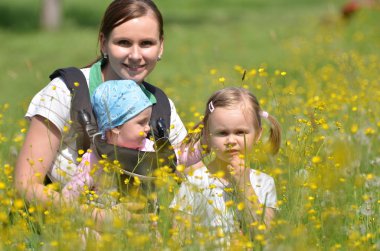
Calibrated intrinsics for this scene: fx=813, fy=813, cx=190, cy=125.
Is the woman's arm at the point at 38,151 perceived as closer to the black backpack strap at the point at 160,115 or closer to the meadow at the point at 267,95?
the meadow at the point at 267,95

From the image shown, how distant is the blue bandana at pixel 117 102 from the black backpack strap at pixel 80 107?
0.17 feet

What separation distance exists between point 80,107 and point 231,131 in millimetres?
871

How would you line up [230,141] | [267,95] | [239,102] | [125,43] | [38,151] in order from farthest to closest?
[267,95] < [125,43] < [38,151] < [239,102] < [230,141]

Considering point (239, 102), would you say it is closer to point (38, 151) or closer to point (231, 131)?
point (231, 131)

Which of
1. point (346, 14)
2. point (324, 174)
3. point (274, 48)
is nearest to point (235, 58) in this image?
point (274, 48)

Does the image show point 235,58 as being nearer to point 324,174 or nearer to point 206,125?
point 206,125

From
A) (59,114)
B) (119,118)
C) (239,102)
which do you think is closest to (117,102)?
(119,118)

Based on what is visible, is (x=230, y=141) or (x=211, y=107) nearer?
(x=230, y=141)

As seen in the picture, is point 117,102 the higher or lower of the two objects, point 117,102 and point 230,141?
the higher

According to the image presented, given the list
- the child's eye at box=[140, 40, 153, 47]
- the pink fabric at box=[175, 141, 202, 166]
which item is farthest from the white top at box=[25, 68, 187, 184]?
the child's eye at box=[140, 40, 153, 47]

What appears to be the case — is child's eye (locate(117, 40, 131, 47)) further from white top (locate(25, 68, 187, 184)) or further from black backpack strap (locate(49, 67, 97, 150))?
white top (locate(25, 68, 187, 184))

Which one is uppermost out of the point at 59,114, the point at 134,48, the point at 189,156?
the point at 134,48

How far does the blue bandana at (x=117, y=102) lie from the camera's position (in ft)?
14.1

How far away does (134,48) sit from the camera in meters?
4.73
